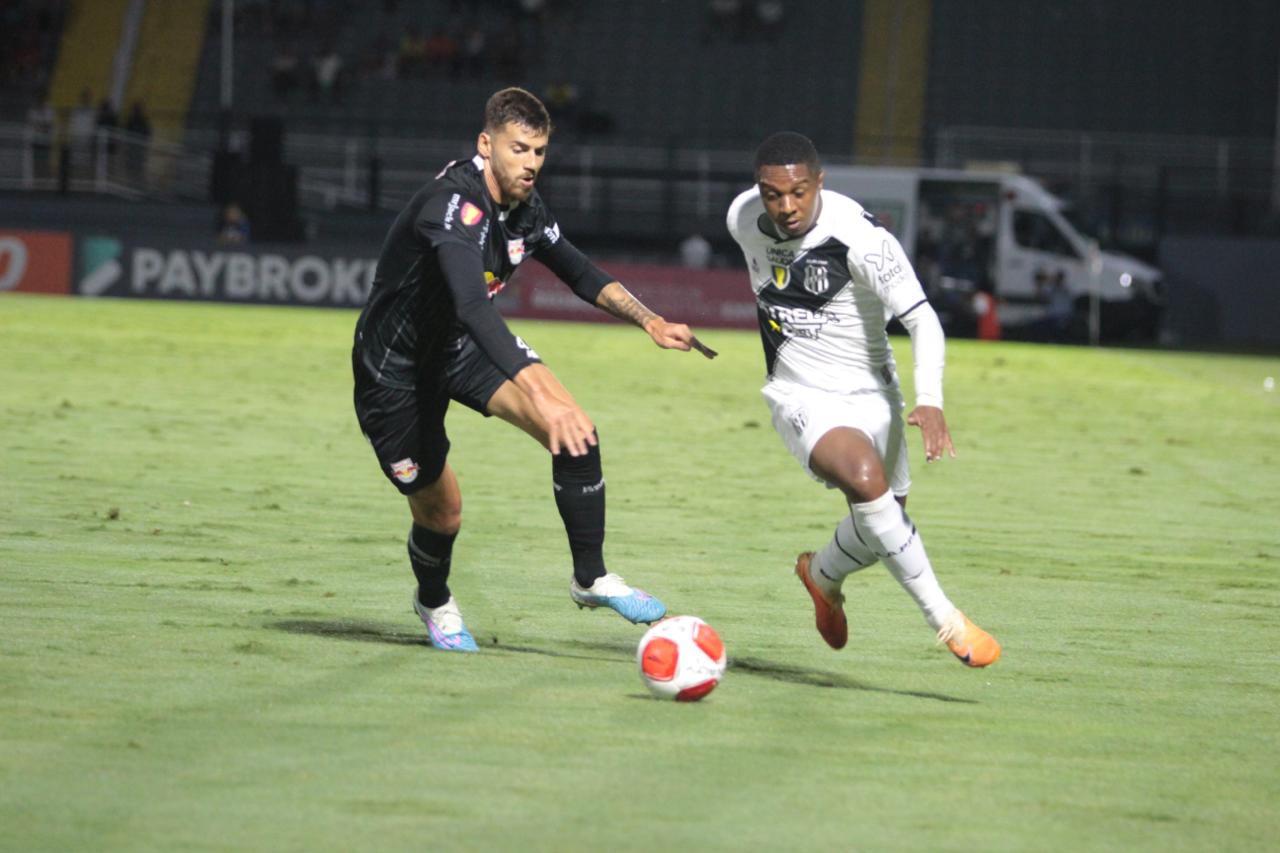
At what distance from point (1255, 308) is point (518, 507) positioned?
24680 millimetres

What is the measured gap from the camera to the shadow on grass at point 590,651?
6.48 metres

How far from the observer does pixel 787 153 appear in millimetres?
6539

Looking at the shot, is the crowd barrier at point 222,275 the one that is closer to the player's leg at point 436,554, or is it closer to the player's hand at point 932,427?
the player's leg at point 436,554

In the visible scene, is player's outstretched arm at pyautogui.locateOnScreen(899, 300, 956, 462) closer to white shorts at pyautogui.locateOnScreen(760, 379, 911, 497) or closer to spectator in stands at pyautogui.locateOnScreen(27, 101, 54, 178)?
white shorts at pyautogui.locateOnScreen(760, 379, 911, 497)

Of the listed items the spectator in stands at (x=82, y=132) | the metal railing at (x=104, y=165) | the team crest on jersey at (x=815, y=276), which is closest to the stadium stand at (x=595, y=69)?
the metal railing at (x=104, y=165)

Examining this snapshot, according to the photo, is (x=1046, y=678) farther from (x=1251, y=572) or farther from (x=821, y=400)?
(x=1251, y=572)

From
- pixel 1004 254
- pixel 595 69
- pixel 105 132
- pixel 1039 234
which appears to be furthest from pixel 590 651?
pixel 595 69

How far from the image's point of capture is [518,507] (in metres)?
11.2

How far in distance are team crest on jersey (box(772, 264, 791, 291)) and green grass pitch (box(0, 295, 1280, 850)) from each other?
1.46m

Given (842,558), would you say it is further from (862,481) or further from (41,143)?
(41,143)

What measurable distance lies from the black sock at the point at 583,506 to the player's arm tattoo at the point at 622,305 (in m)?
0.59

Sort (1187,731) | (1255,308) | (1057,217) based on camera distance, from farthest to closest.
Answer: (1255,308) < (1057,217) < (1187,731)

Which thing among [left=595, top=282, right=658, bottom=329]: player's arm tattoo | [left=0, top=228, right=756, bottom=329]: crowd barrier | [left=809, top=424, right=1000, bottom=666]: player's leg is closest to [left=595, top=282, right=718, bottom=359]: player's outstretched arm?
[left=595, top=282, right=658, bottom=329]: player's arm tattoo

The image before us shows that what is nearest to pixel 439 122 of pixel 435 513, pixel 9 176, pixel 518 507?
pixel 9 176
